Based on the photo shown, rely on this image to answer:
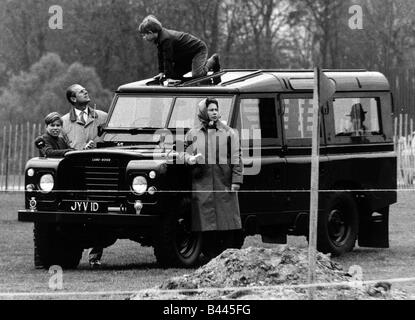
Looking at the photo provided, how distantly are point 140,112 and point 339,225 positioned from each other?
3.14 m

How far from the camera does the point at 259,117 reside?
57.0 ft

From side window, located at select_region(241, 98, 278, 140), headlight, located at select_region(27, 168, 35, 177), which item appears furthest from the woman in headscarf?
headlight, located at select_region(27, 168, 35, 177)

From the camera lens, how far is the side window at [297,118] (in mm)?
17689

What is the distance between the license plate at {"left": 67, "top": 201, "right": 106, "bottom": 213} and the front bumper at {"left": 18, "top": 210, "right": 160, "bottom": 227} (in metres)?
0.06

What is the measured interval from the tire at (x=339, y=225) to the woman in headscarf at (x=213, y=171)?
7.60 feet

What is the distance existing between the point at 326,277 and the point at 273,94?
16.7ft

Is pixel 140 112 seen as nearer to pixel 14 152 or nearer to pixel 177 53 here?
pixel 177 53

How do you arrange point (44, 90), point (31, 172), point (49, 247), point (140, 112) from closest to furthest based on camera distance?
point (31, 172)
point (49, 247)
point (140, 112)
point (44, 90)

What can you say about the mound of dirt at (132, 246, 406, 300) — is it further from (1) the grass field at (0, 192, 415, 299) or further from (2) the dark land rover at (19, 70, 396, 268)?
(2) the dark land rover at (19, 70, 396, 268)

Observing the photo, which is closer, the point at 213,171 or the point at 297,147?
the point at 213,171

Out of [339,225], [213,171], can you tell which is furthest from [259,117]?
[339,225]

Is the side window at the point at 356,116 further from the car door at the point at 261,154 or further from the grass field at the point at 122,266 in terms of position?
the grass field at the point at 122,266
